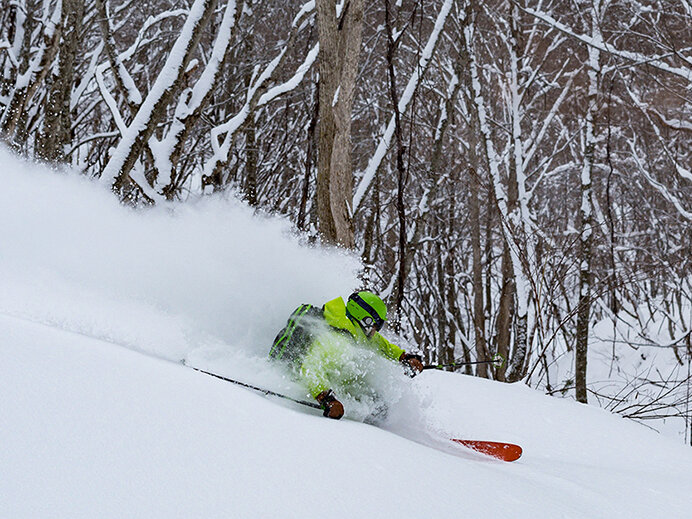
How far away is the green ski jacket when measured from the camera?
314 centimetres

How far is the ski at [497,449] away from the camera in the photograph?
10.7 feet

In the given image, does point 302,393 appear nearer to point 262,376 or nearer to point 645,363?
point 262,376

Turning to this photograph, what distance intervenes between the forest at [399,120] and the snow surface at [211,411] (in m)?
0.72

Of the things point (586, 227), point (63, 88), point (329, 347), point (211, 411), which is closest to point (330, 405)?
point (329, 347)

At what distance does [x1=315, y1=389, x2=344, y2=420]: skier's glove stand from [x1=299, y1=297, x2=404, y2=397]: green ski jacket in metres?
0.08

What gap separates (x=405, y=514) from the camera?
1.75 metres

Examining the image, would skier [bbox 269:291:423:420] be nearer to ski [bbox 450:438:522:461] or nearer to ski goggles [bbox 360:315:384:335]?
ski goggles [bbox 360:315:384:335]

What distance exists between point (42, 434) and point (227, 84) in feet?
27.3

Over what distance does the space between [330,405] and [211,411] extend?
1014 millimetres

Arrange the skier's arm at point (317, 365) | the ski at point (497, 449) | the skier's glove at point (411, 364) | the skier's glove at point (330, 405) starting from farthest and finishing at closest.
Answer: the skier's glove at point (411, 364) < the ski at point (497, 449) < the skier's arm at point (317, 365) < the skier's glove at point (330, 405)

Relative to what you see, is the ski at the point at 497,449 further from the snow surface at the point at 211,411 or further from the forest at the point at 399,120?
the forest at the point at 399,120

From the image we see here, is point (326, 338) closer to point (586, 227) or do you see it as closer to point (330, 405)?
point (330, 405)

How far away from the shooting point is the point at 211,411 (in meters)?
1.97

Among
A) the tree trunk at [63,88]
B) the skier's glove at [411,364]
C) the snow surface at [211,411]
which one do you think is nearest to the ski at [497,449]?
the snow surface at [211,411]
